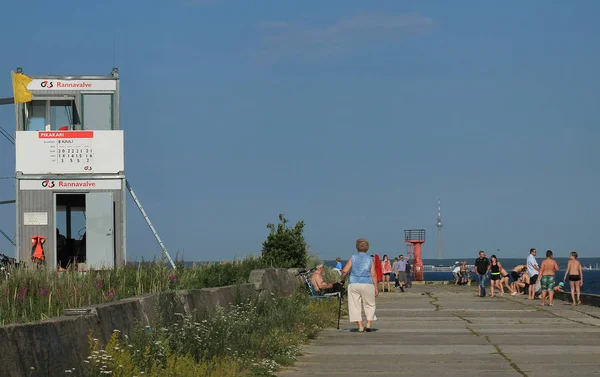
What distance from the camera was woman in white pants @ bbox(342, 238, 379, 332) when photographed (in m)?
19.5

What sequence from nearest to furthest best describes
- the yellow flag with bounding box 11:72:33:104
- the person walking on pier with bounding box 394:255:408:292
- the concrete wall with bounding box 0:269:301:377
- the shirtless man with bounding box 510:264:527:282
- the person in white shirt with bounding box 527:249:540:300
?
the concrete wall with bounding box 0:269:301:377, the yellow flag with bounding box 11:72:33:104, the person in white shirt with bounding box 527:249:540:300, the shirtless man with bounding box 510:264:527:282, the person walking on pier with bounding box 394:255:408:292

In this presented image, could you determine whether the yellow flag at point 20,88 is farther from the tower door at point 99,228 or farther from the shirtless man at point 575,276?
the shirtless man at point 575,276

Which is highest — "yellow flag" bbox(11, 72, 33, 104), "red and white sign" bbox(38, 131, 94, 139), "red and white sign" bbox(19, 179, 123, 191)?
"yellow flag" bbox(11, 72, 33, 104)

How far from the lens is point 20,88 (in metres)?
27.6

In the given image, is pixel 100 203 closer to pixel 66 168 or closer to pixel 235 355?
pixel 66 168

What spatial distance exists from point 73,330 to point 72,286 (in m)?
5.40

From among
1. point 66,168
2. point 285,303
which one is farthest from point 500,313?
point 66,168

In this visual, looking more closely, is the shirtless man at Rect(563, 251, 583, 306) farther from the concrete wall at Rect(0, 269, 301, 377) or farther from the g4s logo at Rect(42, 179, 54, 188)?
the concrete wall at Rect(0, 269, 301, 377)

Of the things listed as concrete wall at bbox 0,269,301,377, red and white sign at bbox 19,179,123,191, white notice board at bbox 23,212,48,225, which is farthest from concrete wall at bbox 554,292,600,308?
concrete wall at bbox 0,269,301,377

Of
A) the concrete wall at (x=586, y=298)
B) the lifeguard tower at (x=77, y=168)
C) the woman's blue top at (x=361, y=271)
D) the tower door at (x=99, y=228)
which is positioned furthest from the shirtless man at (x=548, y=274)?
the tower door at (x=99, y=228)

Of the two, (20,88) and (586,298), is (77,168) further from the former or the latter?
(586,298)

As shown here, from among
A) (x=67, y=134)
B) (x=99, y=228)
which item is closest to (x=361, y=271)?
(x=99, y=228)

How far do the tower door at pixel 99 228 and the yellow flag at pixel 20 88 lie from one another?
3.26 m

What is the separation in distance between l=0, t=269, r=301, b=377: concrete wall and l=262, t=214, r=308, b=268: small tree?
70.4ft
